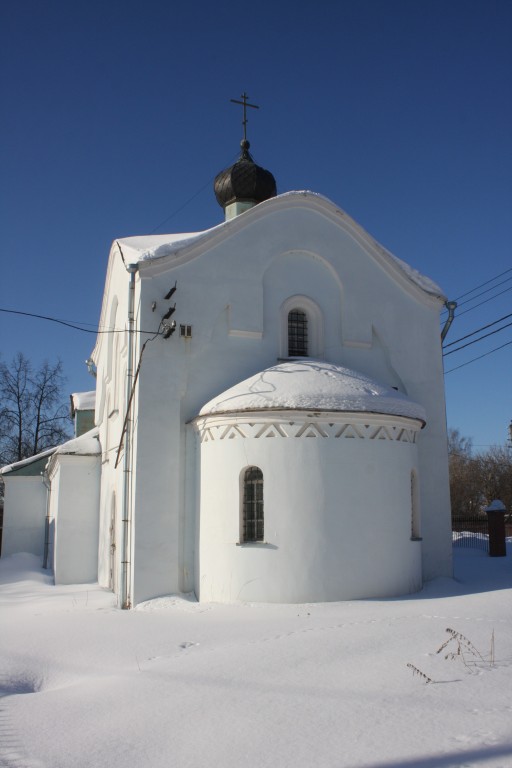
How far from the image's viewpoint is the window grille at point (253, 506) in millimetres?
12164

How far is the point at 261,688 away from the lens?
6617 mm

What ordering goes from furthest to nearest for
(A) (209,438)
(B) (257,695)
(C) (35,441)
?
(C) (35,441)
(A) (209,438)
(B) (257,695)

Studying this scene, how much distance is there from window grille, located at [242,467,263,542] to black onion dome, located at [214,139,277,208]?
29.4 ft

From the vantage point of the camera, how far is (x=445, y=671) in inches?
269

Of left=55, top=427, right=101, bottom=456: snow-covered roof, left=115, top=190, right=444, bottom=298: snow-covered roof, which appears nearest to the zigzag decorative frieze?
left=115, top=190, right=444, bottom=298: snow-covered roof

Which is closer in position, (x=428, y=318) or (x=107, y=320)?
(x=428, y=318)

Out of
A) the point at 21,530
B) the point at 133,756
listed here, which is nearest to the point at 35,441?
the point at 21,530

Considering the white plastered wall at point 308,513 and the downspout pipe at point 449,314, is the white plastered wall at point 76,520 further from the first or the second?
the downspout pipe at point 449,314

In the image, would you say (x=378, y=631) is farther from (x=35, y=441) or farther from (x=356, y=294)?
(x=35, y=441)

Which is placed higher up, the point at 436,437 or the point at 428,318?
the point at 428,318

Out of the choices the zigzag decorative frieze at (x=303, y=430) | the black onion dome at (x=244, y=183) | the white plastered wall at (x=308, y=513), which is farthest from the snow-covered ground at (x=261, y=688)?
the black onion dome at (x=244, y=183)

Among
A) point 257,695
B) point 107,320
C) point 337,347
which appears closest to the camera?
point 257,695

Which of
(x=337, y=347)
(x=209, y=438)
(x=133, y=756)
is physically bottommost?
(x=133, y=756)

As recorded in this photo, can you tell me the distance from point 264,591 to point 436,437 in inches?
239
